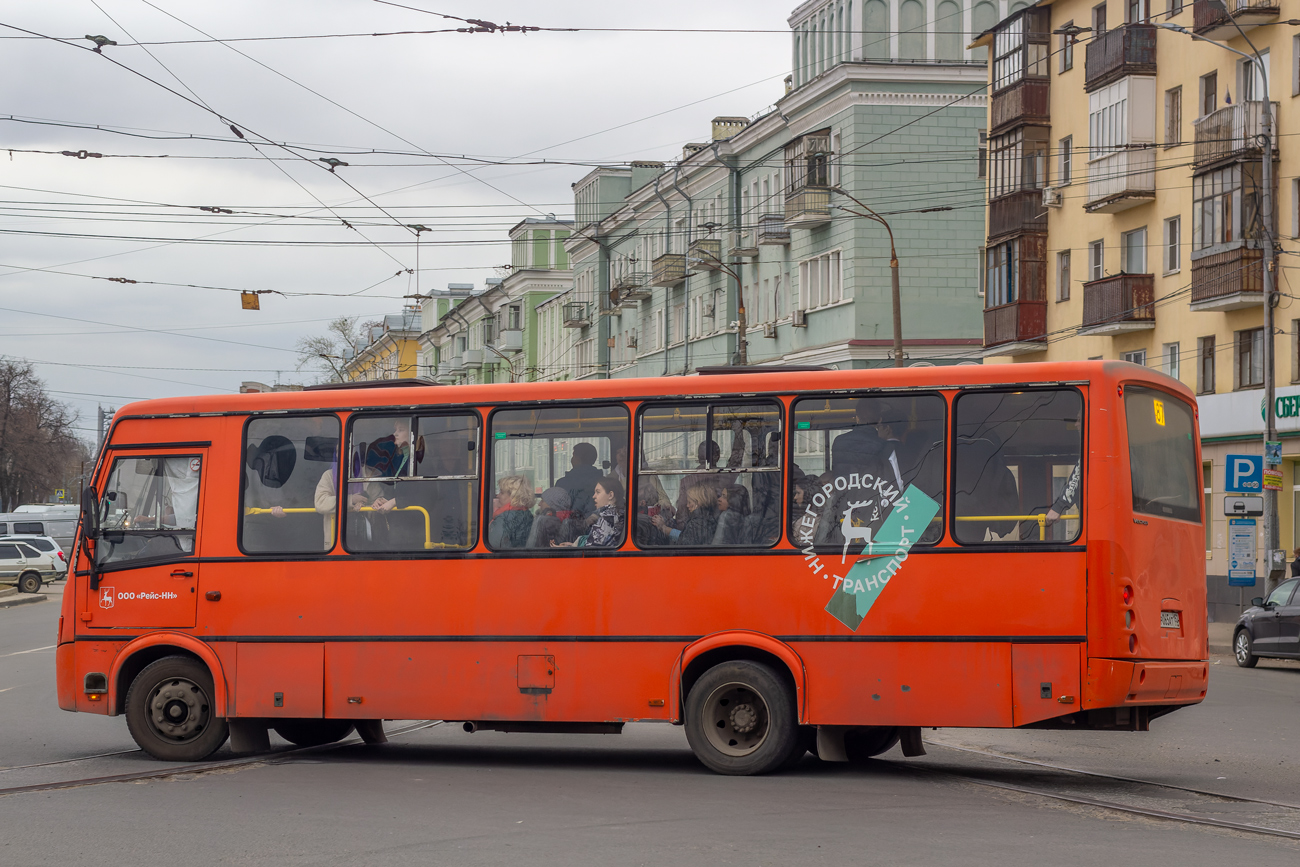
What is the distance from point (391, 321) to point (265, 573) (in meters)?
132

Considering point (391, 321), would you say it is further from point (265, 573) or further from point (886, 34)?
point (265, 573)

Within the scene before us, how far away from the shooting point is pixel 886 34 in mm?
46906

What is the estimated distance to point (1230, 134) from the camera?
111 feet

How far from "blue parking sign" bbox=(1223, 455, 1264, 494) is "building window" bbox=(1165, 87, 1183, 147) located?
11132 millimetres

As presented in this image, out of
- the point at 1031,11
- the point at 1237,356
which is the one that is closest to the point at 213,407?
the point at 1237,356

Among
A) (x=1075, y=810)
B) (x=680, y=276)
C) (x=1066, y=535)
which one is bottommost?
(x=1075, y=810)

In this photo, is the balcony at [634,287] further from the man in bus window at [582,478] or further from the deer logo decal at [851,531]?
the deer logo decal at [851,531]

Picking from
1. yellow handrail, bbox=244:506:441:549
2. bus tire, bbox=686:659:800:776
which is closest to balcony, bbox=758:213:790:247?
yellow handrail, bbox=244:506:441:549

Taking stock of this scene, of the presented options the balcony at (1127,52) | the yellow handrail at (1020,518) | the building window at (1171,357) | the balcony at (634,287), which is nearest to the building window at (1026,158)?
the balcony at (1127,52)

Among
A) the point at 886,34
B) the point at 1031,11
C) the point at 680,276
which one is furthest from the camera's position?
the point at 680,276

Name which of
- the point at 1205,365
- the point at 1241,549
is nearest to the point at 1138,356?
the point at 1205,365

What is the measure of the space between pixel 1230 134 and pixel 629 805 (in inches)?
1109

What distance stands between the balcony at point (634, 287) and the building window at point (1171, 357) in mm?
29102

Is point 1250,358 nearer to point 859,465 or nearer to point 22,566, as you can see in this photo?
point 859,465
